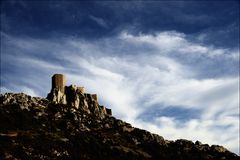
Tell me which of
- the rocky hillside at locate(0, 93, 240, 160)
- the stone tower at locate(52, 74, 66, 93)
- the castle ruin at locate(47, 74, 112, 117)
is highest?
the stone tower at locate(52, 74, 66, 93)

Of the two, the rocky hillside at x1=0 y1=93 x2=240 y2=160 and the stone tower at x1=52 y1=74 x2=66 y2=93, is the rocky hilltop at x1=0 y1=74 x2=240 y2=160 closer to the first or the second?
the rocky hillside at x1=0 y1=93 x2=240 y2=160

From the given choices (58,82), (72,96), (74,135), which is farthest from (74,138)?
(58,82)

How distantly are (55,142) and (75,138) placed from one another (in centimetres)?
1174

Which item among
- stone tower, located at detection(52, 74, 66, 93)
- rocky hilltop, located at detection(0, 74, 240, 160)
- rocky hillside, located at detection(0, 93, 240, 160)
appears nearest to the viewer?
rocky hillside, located at detection(0, 93, 240, 160)

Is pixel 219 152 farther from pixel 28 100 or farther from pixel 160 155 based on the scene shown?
pixel 28 100

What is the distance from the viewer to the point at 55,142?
11081 cm

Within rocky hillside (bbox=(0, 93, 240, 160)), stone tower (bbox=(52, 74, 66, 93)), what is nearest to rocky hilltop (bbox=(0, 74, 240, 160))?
rocky hillside (bbox=(0, 93, 240, 160))

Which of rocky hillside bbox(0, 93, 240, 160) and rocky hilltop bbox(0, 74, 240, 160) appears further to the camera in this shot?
rocky hilltop bbox(0, 74, 240, 160)

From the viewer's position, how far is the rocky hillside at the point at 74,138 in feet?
336

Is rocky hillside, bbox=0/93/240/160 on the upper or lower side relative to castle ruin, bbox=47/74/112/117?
lower

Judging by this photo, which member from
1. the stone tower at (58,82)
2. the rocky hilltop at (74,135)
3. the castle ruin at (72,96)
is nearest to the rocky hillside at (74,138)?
the rocky hilltop at (74,135)

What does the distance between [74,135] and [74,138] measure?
13.3 ft

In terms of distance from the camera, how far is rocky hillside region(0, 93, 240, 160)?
102 metres

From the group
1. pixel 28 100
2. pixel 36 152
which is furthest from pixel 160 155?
pixel 28 100
